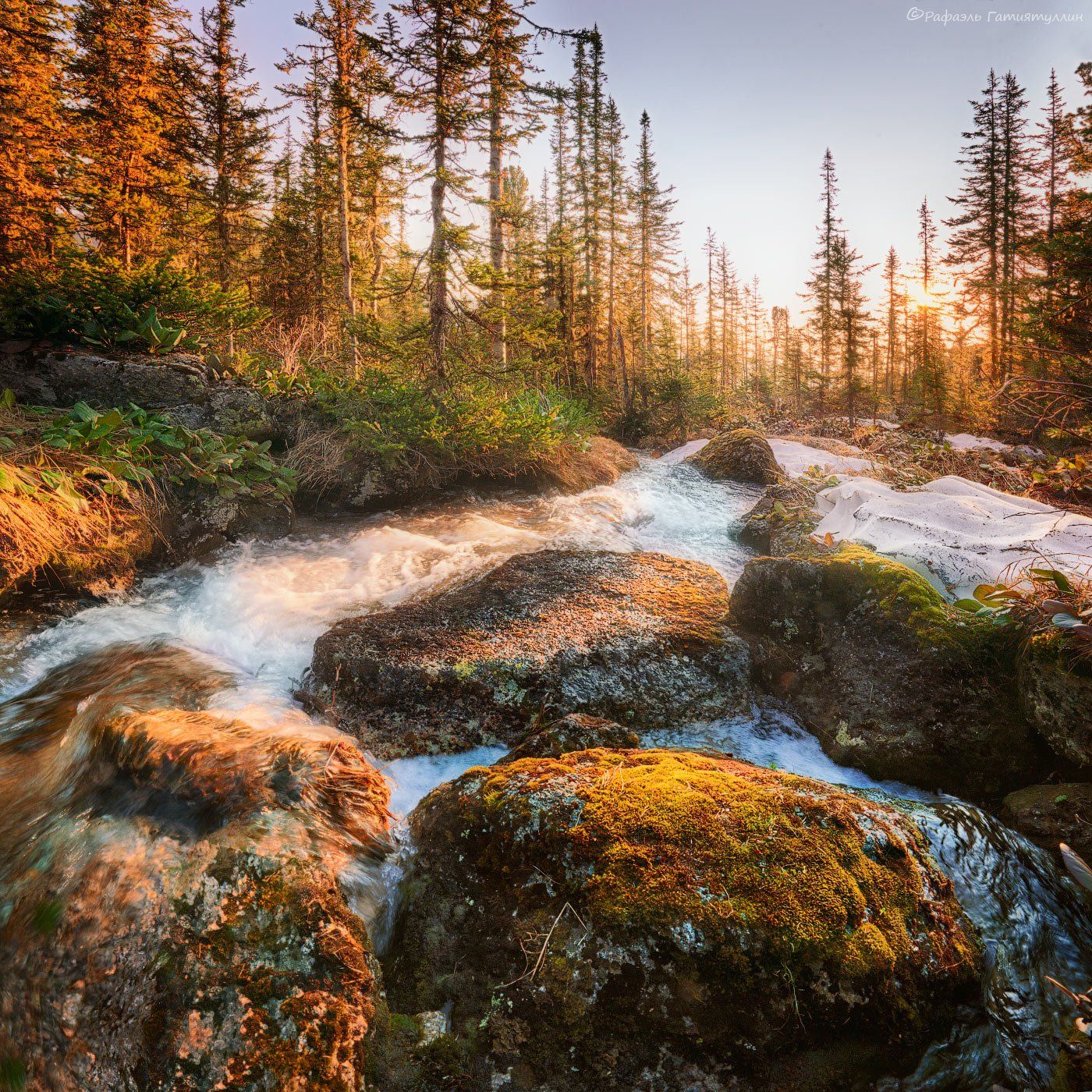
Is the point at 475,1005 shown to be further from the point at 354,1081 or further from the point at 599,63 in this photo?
the point at 599,63

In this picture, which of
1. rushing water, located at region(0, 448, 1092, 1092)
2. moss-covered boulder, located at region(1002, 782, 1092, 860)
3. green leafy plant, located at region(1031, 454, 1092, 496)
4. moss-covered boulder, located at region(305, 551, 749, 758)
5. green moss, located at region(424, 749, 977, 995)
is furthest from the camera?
green leafy plant, located at region(1031, 454, 1092, 496)

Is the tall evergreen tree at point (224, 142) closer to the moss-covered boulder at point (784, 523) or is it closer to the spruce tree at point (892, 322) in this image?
the moss-covered boulder at point (784, 523)

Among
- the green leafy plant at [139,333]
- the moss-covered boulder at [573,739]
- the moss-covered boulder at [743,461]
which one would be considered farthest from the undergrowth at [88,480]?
the moss-covered boulder at [743,461]

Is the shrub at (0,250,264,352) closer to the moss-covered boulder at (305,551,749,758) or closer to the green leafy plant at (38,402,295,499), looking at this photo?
the green leafy plant at (38,402,295,499)

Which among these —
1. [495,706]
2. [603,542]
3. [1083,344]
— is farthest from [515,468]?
[1083,344]

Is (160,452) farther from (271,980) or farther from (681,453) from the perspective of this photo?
(681,453)

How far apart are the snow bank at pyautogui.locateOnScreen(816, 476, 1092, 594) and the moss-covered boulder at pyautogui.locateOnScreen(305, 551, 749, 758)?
1.86 metres

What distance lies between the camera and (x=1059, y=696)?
322 cm

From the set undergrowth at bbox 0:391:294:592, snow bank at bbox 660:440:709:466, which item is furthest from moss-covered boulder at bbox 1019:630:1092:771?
snow bank at bbox 660:440:709:466

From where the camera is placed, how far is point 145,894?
7.01 ft

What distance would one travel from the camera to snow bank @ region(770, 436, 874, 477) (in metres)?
11.4

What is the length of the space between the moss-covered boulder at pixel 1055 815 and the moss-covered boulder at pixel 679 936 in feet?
3.13

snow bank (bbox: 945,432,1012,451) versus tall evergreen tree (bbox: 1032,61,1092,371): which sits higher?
tall evergreen tree (bbox: 1032,61,1092,371)

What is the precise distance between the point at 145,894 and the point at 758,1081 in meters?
2.36
